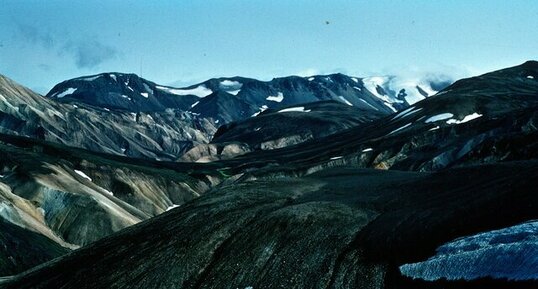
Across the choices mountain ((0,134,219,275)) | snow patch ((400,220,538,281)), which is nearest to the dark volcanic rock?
mountain ((0,134,219,275))

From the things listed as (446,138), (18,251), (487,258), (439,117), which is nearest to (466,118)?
(439,117)

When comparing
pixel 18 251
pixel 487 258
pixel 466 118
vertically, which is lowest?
pixel 466 118

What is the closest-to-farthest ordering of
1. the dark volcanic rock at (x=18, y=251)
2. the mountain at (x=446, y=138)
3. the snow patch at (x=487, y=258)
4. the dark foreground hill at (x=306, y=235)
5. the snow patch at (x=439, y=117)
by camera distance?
1. the snow patch at (x=487, y=258)
2. the dark foreground hill at (x=306, y=235)
3. the dark volcanic rock at (x=18, y=251)
4. the mountain at (x=446, y=138)
5. the snow patch at (x=439, y=117)

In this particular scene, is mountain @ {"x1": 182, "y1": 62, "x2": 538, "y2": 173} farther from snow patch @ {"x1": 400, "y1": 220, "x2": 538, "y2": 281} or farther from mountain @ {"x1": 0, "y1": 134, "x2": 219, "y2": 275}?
snow patch @ {"x1": 400, "y1": 220, "x2": 538, "y2": 281}

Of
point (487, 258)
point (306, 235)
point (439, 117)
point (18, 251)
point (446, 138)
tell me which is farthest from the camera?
point (439, 117)

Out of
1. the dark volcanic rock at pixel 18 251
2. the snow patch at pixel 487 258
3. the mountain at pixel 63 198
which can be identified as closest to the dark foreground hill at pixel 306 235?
the snow patch at pixel 487 258

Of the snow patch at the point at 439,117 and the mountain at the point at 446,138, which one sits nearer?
the mountain at the point at 446,138

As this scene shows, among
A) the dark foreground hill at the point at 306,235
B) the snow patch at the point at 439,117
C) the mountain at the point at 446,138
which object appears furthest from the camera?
the snow patch at the point at 439,117

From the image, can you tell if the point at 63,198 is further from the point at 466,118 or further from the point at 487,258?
the point at 466,118

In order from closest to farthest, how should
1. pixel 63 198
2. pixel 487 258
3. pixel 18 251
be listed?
pixel 487 258
pixel 18 251
pixel 63 198

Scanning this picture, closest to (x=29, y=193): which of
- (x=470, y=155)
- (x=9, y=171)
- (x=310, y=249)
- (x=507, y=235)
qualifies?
(x=9, y=171)

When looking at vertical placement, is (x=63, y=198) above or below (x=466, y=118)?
above

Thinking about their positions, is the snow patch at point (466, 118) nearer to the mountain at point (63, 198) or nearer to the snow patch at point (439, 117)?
the snow patch at point (439, 117)
